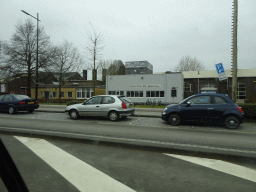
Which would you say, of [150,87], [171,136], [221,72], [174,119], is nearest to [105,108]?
[174,119]

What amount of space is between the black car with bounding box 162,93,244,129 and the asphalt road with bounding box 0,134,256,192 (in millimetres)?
4784

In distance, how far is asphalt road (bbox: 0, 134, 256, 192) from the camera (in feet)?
9.64

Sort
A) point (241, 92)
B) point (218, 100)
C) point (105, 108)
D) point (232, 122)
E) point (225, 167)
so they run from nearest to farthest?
point (225, 167), point (232, 122), point (218, 100), point (105, 108), point (241, 92)

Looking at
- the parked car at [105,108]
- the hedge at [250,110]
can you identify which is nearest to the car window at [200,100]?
the hedge at [250,110]

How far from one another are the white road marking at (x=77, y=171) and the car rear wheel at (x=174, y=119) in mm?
5982

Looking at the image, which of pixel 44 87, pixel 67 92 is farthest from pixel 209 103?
pixel 44 87

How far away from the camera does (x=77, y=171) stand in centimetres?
353

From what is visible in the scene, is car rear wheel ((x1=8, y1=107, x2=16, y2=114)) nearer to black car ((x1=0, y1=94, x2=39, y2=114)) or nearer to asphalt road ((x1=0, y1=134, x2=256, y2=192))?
black car ((x1=0, y1=94, x2=39, y2=114))

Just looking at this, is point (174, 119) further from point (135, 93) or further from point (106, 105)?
point (135, 93)

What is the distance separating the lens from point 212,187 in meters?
2.93

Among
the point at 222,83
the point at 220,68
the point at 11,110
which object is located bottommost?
the point at 11,110

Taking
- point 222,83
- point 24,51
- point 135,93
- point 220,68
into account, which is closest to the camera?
point 220,68

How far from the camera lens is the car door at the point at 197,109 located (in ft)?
29.2

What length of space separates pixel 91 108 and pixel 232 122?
7.47 m
